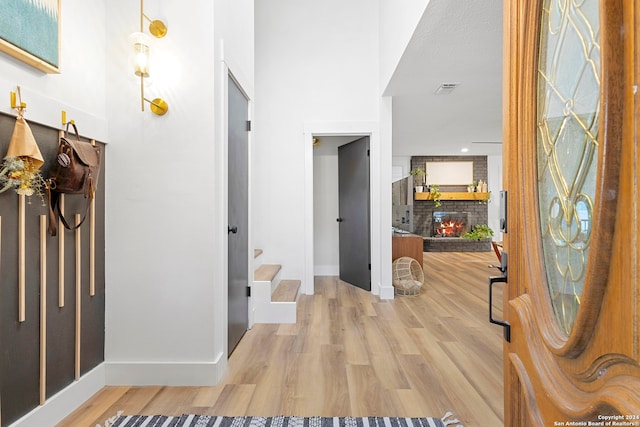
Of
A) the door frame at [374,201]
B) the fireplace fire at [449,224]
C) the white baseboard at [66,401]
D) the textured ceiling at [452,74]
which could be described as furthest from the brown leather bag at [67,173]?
the fireplace fire at [449,224]

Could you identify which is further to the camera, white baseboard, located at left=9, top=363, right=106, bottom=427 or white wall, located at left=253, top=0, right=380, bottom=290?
white wall, located at left=253, top=0, right=380, bottom=290

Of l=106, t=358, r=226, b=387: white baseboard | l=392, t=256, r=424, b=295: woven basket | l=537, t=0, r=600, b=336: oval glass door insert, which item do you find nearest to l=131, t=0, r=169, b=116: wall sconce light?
l=106, t=358, r=226, b=387: white baseboard

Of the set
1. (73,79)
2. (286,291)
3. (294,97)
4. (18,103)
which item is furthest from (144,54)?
(294,97)

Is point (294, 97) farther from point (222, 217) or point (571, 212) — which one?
point (571, 212)

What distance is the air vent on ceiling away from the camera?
12.0 feet

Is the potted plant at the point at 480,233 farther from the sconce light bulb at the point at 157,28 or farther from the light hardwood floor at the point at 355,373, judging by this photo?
the sconce light bulb at the point at 157,28

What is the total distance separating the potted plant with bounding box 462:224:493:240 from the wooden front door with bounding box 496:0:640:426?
8553 mm

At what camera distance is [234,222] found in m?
2.56

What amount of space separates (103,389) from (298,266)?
259 cm

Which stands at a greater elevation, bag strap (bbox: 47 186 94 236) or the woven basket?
bag strap (bbox: 47 186 94 236)

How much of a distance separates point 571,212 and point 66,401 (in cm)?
223

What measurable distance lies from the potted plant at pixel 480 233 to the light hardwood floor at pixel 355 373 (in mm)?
5714

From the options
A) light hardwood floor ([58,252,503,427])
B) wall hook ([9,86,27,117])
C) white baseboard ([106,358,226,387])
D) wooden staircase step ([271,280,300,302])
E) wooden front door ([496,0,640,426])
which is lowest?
light hardwood floor ([58,252,503,427])

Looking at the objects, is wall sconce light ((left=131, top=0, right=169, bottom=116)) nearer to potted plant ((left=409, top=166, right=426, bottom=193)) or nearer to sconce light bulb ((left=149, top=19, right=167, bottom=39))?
sconce light bulb ((left=149, top=19, right=167, bottom=39))
